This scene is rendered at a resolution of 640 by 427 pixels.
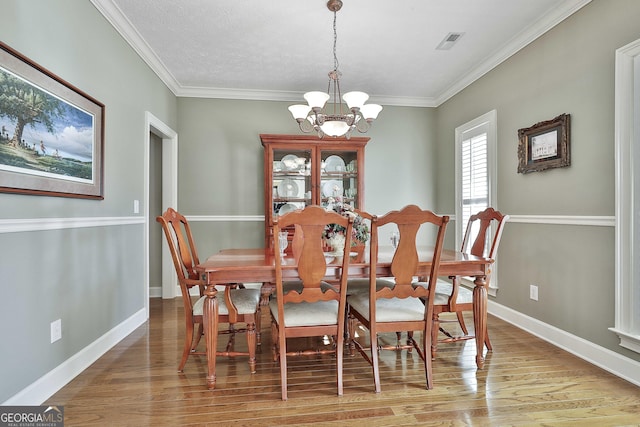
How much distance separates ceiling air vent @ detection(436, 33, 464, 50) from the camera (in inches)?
118

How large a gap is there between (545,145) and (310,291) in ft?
7.44

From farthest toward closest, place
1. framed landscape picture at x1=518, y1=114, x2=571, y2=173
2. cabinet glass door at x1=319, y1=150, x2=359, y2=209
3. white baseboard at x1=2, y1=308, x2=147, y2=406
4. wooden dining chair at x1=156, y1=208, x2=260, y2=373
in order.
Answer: cabinet glass door at x1=319, y1=150, x2=359, y2=209, framed landscape picture at x1=518, y1=114, x2=571, y2=173, wooden dining chair at x1=156, y1=208, x2=260, y2=373, white baseboard at x1=2, y1=308, x2=147, y2=406

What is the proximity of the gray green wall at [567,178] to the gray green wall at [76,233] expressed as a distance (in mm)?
3358

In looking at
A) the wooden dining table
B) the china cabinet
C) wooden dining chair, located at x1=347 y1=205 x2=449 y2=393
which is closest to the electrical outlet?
the wooden dining table

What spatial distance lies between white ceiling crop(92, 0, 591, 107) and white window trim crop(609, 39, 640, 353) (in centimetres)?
67

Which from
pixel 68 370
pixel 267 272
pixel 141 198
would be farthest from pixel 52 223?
pixel 141 198

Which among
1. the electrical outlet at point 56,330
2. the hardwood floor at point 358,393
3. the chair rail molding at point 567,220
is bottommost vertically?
the hardwood floor at point 358,393

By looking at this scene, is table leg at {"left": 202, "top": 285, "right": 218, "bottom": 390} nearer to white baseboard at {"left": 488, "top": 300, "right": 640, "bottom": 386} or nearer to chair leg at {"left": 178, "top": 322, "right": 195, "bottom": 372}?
chair leg at {"left": 178, "top": 322, "right": 195, "bottom": 372}

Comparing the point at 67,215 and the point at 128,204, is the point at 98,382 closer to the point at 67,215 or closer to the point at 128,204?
the point at 67,215

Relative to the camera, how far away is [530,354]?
2441mm

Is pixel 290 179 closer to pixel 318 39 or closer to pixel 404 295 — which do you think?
pixel 318 39

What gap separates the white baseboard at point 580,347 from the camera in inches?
81.2

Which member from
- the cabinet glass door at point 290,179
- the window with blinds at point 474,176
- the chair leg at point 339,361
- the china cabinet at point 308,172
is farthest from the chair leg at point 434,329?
the cabinet glass door at point 290,179

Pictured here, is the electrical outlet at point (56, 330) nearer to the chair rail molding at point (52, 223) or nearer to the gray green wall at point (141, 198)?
the gray green wall at point (141, 198)
